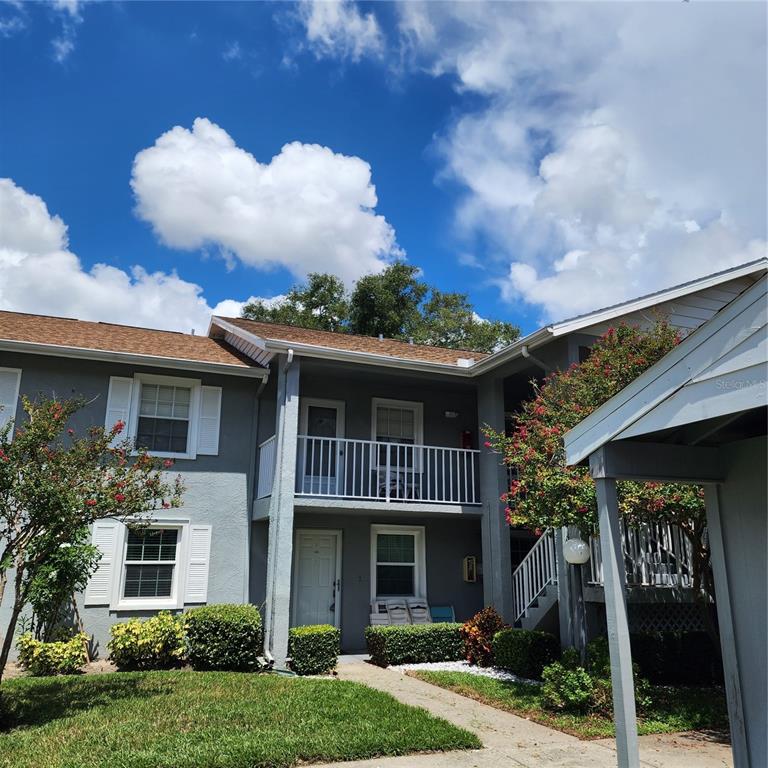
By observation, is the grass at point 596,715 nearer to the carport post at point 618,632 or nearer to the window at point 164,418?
the carport post at point 618,632

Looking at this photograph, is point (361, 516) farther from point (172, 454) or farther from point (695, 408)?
point (695, 408)

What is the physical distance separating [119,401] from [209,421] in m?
1.74

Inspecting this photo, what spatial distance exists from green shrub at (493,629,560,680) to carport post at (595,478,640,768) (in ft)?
19.2

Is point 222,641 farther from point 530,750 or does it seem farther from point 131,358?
point 530,750

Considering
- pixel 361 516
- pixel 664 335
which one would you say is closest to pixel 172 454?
pixel 361 516

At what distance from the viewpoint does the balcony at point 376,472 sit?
1239cm

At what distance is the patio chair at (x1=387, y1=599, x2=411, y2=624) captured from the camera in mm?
12953

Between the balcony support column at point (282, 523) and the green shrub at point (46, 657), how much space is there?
308 centimetres

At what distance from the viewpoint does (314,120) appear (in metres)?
11.8

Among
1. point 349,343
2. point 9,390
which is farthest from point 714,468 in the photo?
point 9,390

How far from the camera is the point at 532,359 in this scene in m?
11.5

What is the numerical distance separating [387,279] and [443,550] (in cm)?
1752

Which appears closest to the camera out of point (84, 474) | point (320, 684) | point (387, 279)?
point (84, 474)

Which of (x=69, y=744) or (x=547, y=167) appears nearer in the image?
(x=69, y=744)
